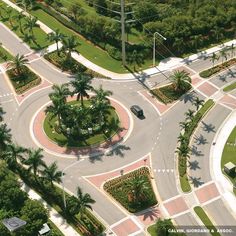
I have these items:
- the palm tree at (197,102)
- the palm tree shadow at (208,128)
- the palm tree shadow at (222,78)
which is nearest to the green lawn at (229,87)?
the palm tree shadow at (222,78)

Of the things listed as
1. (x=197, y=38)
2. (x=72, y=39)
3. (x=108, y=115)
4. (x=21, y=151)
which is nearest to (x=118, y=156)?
(x=108, y=115)

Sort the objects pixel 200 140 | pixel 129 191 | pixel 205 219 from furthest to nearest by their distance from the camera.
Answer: pixel 200 140
pixel 129 191
pixel 205 219

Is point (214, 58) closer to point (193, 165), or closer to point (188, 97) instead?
point (188, 97)

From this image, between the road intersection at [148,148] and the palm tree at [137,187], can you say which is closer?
the palm tree at [137,187]

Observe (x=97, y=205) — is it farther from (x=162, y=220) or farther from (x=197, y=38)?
(x=197, y=38)

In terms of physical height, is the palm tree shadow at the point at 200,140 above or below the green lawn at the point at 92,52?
below

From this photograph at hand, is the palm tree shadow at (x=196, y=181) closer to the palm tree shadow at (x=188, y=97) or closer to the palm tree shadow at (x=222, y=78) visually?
the palm tree shadow at (x=188, y=97)

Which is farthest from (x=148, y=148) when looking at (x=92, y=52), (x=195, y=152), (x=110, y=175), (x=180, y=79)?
(x=92, y=52)
